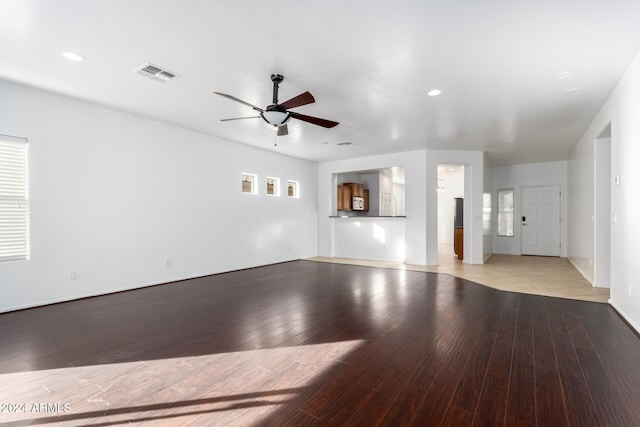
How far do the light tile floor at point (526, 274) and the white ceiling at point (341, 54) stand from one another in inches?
109

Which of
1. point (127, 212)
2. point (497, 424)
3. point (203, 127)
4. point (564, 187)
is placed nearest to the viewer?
point (497, 424)

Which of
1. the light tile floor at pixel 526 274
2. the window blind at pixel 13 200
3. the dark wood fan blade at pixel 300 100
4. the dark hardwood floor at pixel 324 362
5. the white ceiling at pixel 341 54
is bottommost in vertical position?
the light tile floor at pixel 526 274

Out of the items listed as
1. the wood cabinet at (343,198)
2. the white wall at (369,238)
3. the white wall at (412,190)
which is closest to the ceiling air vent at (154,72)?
the white wall at (412,190)

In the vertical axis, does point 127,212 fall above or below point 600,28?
below

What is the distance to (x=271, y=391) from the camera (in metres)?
1.99

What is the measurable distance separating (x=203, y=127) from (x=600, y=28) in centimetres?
548

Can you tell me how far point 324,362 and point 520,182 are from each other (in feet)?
30.9

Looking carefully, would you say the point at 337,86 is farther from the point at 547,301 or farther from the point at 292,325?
the point at 547,301

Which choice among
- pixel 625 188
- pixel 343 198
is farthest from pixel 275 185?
pixel 625 188

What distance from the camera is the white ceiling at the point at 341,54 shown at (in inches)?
92.9

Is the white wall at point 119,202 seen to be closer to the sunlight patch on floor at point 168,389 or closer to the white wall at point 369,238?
the sunlight patch on floor at point 168,389

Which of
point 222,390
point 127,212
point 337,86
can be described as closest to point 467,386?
point 222,390

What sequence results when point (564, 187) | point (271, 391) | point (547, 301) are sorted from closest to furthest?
point (271, 391) < point (547, 301) < point (564, 187)

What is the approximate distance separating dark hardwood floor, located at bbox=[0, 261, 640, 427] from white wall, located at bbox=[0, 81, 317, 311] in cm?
55
